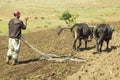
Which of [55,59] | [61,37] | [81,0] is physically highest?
[55,59]

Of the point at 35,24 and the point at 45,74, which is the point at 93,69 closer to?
the point at 45,74

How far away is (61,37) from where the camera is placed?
23.7 metres

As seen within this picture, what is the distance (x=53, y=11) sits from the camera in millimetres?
50219

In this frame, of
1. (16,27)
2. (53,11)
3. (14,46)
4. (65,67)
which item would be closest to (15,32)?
(16,27)

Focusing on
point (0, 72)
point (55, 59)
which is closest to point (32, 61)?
point (55, 59)

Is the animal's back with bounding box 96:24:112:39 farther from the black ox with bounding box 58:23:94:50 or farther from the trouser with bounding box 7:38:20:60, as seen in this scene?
the trouser with bounding box 7:38:20:60

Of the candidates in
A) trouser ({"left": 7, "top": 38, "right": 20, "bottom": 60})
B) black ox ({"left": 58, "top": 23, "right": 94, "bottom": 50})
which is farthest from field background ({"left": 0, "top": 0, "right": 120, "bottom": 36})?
trouser ({"left": 7, "top": 38, "right": 20, "bottom": 60})

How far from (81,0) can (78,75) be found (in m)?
56.0

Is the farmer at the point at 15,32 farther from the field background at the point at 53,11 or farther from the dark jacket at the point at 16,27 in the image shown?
the field background at the point at 53,11

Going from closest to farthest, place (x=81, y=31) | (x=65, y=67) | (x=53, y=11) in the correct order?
(x=65, y=67) → (x=81, y=31) → (x=53, y=11)

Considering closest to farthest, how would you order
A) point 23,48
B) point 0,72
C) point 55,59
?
1. point 0,72
2. point 55,59
3. point 23,48

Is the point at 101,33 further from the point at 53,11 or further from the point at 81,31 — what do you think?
the point at 53,11

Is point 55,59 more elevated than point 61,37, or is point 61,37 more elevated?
point 55,59

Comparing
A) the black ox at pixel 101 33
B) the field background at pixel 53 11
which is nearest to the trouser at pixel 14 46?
the black ox at pixel 101 33
